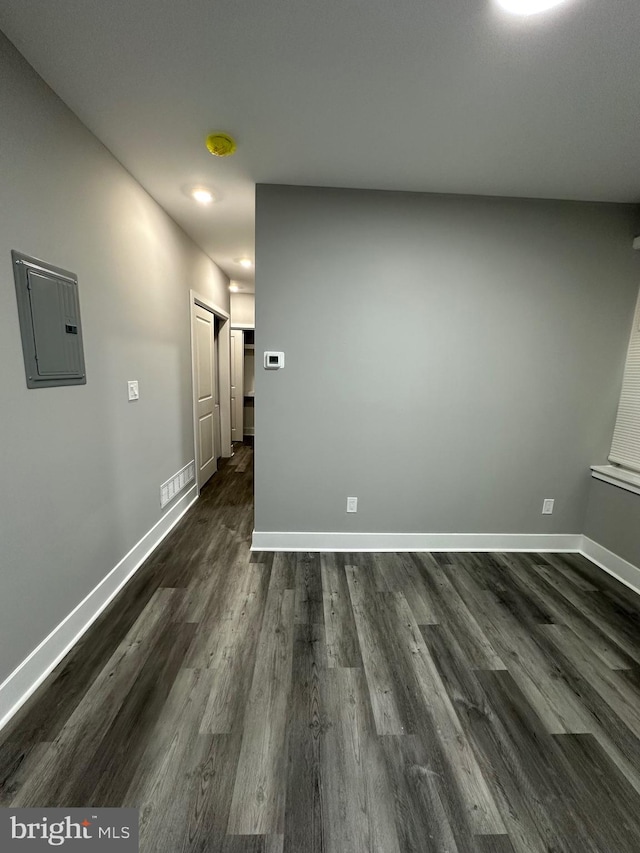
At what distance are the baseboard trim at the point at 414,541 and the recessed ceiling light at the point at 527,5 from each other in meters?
→ 2.67

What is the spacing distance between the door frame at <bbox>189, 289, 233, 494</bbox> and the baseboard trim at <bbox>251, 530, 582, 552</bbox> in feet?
5.05

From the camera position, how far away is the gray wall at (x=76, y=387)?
125 cm

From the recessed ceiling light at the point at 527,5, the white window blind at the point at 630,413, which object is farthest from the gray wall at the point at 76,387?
the white window blind at the point at 630,413

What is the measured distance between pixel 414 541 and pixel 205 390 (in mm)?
2786

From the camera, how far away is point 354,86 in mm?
1326

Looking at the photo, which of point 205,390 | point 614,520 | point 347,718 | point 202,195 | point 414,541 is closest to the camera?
point 347,718

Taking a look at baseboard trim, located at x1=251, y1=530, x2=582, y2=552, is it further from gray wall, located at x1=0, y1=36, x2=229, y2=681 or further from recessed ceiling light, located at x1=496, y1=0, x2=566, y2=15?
recessed ceiling light, located at x1=496, y1=0, x2=566, y2=15

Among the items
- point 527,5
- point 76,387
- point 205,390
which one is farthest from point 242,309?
point 527,5

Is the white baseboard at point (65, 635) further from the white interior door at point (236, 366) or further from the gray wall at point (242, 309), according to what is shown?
the gray wall at point (242, 309)

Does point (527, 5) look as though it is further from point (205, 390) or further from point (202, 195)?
point (205, 390)

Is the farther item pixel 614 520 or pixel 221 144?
pixel 614 520

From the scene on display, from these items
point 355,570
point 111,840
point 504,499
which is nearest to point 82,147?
point 111,840

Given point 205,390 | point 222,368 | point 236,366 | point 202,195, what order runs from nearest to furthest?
1. point 202,195
2. point 205,390
3. point 222,368
4. point 236,366

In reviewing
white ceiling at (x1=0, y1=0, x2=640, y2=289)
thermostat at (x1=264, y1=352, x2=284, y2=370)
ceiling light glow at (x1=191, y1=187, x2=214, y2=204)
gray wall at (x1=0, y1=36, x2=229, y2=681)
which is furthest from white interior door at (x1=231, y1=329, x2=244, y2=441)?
white ceiling at (x1=0, y1=0, x2=640, y2=289)
